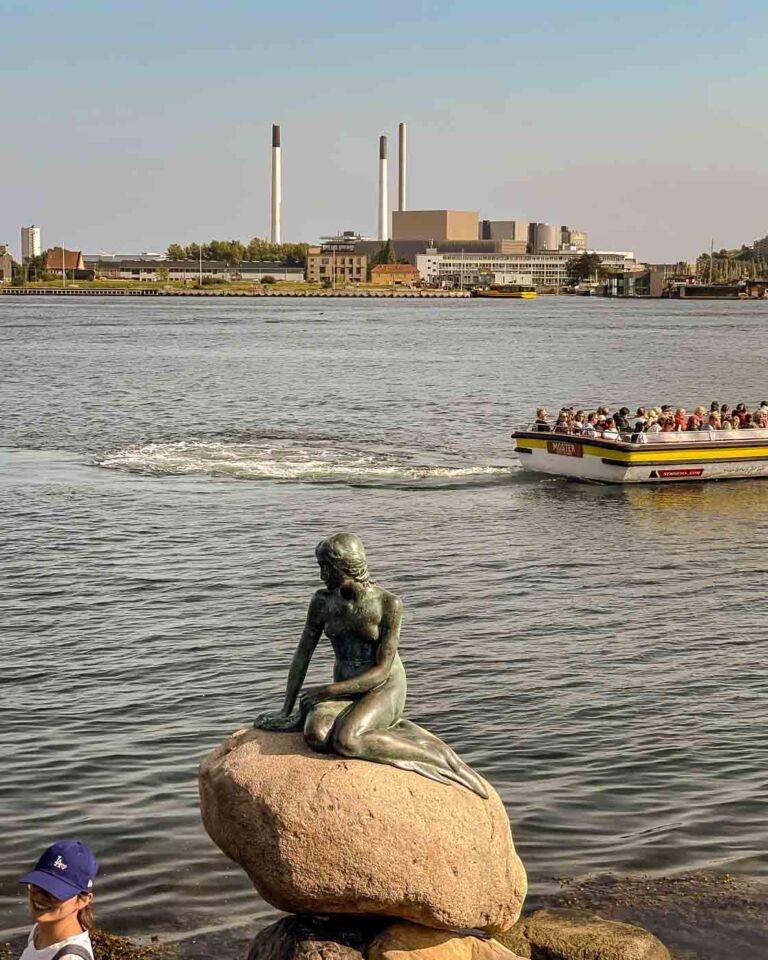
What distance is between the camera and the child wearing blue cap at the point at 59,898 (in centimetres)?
694

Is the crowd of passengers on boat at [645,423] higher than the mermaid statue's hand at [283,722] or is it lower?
lower

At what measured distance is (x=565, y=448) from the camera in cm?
3816

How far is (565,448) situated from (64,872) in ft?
105

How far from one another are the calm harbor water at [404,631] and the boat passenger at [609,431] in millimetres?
1452

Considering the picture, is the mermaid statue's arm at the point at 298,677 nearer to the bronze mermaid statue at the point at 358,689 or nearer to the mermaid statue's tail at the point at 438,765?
the bronze mermaid statue at the point at 358,689

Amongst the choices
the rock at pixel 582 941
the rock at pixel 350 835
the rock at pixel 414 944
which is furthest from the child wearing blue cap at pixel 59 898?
the rock at pixel 582 941

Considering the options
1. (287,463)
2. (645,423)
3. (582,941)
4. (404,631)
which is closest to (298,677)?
(582,941)

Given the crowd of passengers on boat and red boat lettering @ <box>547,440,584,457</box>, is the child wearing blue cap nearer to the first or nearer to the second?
the crowd of passengers on boat

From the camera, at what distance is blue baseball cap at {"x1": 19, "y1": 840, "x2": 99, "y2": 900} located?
273 inches

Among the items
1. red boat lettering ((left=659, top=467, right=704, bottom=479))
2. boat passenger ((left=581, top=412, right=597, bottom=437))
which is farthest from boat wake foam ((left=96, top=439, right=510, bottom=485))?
red boat lettering ((left=659, top=467, right=704, bottom=479))

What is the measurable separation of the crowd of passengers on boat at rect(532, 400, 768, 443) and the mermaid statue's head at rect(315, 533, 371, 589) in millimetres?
28317

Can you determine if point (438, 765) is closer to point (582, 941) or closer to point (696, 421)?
point (582, 941)

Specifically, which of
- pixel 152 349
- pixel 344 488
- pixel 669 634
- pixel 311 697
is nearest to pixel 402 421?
pixel 344 488

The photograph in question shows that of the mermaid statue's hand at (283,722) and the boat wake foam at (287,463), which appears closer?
the mermaid statue's hand at (283,722)
